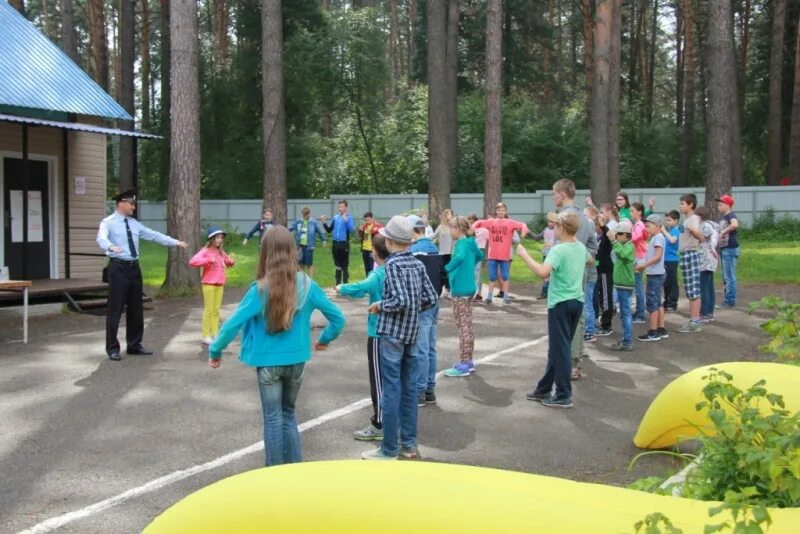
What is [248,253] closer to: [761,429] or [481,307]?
[481,307]

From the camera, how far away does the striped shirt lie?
589 centimetres

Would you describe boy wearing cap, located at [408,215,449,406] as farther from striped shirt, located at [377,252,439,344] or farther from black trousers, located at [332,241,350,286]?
black trousers, located at [332,241,350,286]

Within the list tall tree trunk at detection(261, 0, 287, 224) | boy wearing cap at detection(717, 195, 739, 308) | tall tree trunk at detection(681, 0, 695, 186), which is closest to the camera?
boy wearing cap at detection(717, 195, 739, 308)

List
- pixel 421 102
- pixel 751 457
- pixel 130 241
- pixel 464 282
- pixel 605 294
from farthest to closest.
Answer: pixel 421 102 → pixel 605 294 → pixel 130 241 → pixel 464 282 → pixel 751 457


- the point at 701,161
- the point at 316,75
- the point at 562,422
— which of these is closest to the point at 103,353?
the point at 562,422

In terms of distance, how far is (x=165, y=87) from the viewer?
41031mm

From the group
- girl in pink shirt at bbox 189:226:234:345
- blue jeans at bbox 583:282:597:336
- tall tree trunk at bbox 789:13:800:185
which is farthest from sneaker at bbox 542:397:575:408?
tall tree trunk at bbox 789:13:800:185

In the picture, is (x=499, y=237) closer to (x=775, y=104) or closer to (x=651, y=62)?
(x=775, y=104)

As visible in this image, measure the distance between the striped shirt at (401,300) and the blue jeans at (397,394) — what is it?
0.08m

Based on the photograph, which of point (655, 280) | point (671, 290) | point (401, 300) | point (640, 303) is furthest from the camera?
point (671, 290)

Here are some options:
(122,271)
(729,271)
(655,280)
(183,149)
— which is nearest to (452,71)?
(183,149)

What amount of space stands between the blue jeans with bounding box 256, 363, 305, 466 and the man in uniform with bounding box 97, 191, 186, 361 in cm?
510

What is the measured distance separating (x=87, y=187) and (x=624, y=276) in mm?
11794

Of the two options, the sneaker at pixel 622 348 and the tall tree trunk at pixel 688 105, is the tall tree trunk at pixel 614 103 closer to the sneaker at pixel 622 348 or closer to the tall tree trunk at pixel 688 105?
the tall tree trunk at pixel 688 105
